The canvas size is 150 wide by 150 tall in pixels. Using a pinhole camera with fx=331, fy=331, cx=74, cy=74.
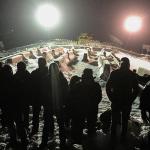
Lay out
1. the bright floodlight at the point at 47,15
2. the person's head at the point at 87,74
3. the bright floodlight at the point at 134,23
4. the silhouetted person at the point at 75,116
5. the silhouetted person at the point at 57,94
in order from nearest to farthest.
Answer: the person's head at the point at 87,74 < the silhouetted person at the point at 57,94 < the silhouetted person at the point at 75,116 < the bright floodlight at the point at 47,15 < the bright floodlight at the point at 134,23

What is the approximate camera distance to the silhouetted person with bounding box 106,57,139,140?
8375 mm

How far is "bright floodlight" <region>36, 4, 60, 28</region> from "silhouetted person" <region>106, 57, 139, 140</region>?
2683 inches

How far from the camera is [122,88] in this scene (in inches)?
333

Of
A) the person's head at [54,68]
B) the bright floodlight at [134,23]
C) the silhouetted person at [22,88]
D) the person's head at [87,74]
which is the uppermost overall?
the person's head at [54,68]

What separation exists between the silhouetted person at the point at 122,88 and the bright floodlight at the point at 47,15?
68.1 meters

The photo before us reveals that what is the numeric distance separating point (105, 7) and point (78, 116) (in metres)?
73.1

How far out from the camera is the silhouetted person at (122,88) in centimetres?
838

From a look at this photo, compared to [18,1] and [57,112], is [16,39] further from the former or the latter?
[57,112]

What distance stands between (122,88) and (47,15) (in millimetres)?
71922

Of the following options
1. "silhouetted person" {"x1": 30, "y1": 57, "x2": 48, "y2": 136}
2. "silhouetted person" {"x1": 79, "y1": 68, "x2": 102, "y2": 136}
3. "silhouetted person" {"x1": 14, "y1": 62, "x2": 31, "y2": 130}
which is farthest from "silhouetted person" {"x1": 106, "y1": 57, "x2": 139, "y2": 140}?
"silhouetted person" {"x1": 14, "y1": 62, "x2": 31, "y2": 130}

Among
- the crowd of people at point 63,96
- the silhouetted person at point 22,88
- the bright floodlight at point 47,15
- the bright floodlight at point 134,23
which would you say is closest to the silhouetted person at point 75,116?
the crowd of people at point 63,96

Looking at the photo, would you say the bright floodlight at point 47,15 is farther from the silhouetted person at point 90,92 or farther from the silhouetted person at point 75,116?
the silhouetted person at point 90,92

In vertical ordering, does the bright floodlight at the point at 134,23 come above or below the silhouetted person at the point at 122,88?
below

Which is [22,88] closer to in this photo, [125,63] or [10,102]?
[10,102]
